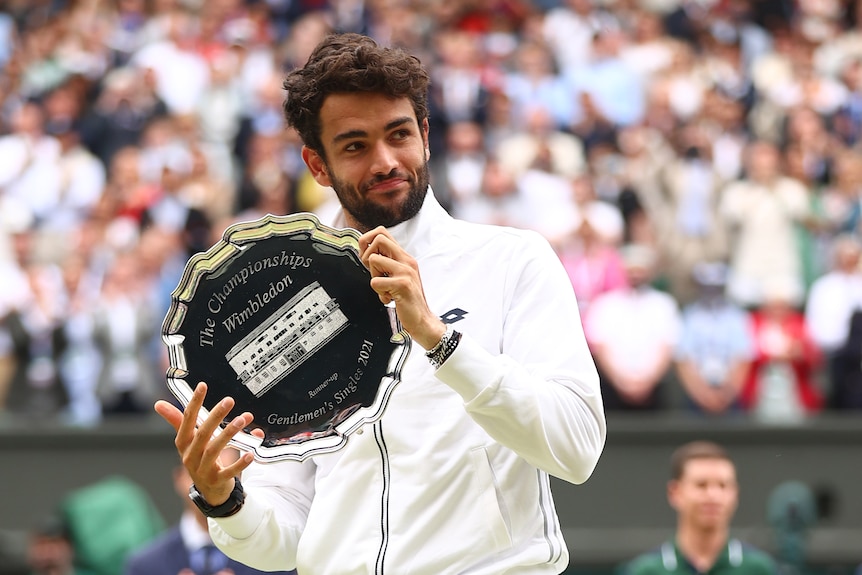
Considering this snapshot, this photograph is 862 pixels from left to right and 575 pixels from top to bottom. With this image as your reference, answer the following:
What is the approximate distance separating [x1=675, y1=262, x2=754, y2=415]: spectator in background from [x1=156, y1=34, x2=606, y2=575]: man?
24.9ft

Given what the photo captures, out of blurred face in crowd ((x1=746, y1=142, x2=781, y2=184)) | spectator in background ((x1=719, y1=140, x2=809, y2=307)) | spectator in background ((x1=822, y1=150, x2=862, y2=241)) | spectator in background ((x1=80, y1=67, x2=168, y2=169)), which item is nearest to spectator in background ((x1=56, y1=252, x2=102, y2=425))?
spectator in background ((x1=80, y1=67, x2=168, y2=169))

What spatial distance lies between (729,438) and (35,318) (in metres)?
5.15

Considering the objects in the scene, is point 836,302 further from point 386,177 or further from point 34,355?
point 386,177

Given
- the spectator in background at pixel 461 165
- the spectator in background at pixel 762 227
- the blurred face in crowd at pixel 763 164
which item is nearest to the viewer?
the spectator in background at pixel 762 227

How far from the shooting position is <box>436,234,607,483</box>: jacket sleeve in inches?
121

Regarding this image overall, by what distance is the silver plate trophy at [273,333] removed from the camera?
130 inches

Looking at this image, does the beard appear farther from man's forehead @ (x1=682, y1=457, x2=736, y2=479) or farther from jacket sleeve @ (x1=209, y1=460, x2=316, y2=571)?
man's forehead @ (x1=682, y1=457, x2=736, y2=479)

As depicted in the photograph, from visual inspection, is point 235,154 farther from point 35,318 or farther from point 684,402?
point 684,402

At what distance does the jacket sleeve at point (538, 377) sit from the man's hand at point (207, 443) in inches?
18.9

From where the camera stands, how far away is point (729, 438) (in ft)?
34.8

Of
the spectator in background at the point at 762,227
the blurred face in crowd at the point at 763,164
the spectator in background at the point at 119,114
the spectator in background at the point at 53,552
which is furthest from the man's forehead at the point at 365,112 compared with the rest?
the spectator in background at the point at 119,114

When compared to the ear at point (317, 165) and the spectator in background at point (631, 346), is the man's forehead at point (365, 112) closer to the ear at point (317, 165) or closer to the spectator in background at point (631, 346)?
the ear at point (317, 165)

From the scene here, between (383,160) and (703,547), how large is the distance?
419 centimetres

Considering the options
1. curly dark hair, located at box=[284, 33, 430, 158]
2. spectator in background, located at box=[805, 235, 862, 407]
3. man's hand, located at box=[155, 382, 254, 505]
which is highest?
curly dark hair, located at box=[284, 33, 430, 158]
